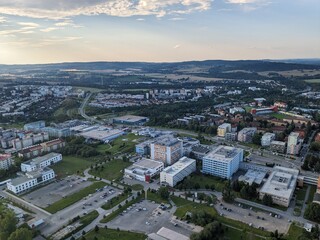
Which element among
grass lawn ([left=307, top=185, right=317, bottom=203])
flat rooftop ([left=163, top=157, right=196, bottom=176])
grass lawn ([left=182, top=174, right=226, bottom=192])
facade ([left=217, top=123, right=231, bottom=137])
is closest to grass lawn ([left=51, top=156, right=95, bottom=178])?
flat rooftop ([left=163, top=157, right=196, bottom=176])

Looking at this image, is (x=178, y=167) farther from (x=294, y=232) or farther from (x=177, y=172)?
(x=294, y=232)

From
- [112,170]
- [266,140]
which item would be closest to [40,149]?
[112,170]

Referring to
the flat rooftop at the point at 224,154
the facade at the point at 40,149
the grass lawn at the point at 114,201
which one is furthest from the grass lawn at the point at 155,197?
the facade at the point at 40,149

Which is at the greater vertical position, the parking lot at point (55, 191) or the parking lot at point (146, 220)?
the parking lot at point (146, 220)

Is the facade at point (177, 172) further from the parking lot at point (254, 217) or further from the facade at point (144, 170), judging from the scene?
the parking lot at point (254, 217)

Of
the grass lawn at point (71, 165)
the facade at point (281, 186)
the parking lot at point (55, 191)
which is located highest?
the facade at point (281, 186)

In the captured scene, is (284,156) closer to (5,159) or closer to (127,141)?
(127,141)

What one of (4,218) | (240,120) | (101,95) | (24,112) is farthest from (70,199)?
(101,95)
